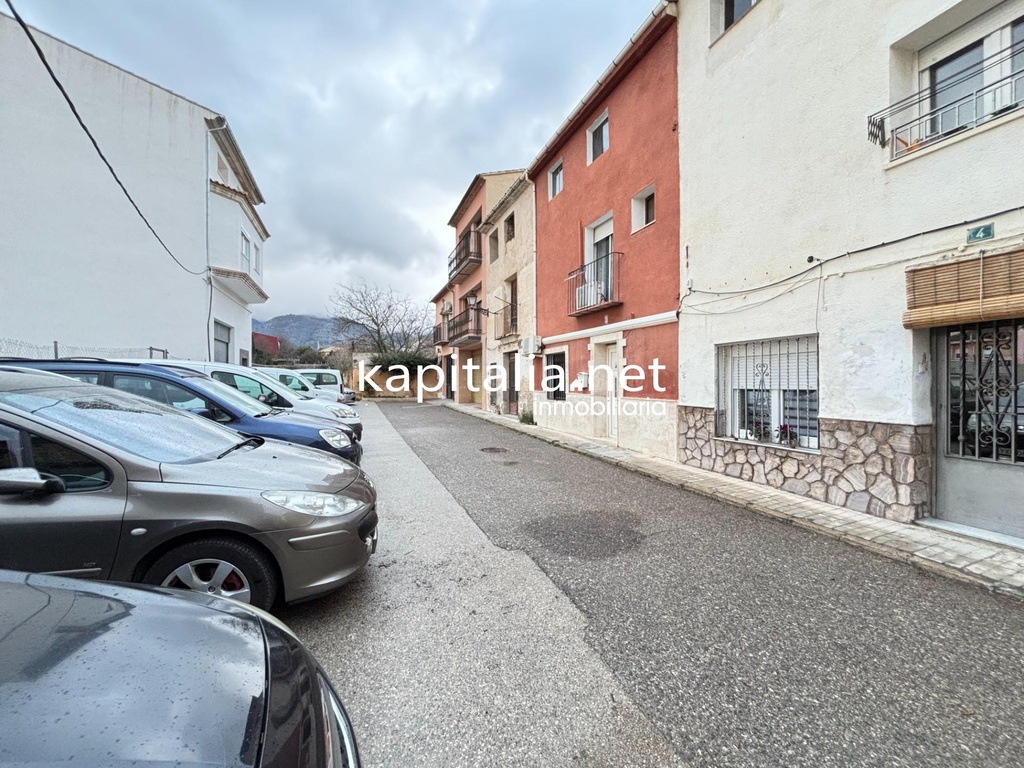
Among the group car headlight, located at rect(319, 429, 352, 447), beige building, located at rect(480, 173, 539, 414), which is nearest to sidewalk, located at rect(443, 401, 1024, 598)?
car headlight, located at rect(319, 429, 352, 447)

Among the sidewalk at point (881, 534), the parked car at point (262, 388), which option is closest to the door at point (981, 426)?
the sidewalk at point (881, 534)

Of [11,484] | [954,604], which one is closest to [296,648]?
[11,484]

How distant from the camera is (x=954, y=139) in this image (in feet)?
13.8

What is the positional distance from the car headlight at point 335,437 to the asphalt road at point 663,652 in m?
1.74

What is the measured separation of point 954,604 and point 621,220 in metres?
8.31

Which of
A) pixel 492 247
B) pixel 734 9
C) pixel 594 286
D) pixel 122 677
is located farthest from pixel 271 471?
pixel 492 247

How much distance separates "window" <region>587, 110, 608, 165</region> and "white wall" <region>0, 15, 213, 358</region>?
11.1 meters

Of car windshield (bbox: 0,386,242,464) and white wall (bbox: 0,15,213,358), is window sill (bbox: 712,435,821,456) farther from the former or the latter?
white wall (bbox: 0,15,213,358)

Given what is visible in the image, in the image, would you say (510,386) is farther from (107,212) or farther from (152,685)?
(152,685)

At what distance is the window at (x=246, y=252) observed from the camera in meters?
14.9

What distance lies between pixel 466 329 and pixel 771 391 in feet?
53.0

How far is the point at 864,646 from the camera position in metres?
2.54

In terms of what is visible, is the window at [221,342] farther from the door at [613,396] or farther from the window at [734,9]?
the window at [734,9]

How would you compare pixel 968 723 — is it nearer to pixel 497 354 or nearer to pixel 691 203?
pixel 691 203
